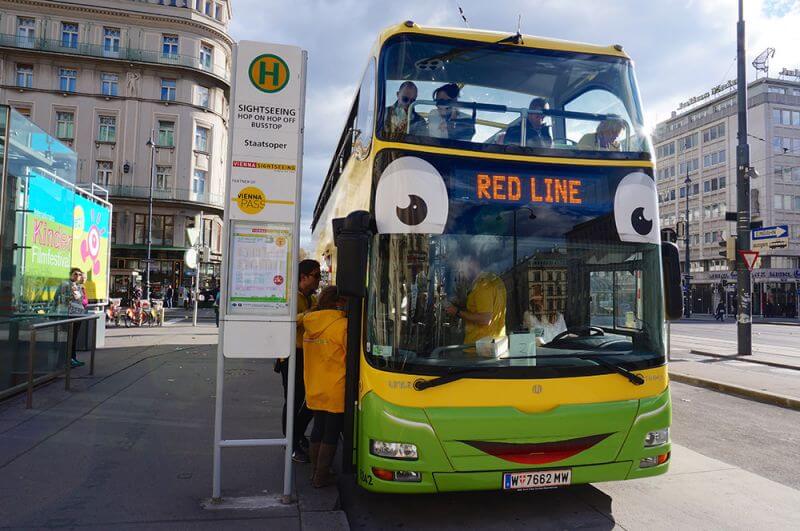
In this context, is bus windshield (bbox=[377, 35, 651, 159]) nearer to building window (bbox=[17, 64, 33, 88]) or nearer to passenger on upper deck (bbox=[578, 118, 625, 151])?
passenger on upper deck (bbox=[578, 118, 625, 151])

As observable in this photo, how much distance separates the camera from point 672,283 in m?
4.54

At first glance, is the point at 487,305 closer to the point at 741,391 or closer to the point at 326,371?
the point at 326,371

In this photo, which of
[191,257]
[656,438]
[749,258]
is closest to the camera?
[656,438]

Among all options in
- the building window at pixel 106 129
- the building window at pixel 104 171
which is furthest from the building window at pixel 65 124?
the building window at pixel 104 171

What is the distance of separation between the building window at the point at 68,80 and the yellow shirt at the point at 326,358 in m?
48.1

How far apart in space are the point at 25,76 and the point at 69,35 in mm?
4534

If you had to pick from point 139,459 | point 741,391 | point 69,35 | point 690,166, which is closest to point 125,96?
point 69,35

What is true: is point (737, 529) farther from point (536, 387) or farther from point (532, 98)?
point (532, 98)

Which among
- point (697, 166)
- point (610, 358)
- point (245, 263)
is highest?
point (697, 166)

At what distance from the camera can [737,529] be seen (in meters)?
4.05

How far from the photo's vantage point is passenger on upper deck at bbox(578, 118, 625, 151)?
4.48m

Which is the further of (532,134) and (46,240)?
(46,240)

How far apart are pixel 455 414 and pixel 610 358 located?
1218 mm

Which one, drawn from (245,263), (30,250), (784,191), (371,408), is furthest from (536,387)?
(784,191)
